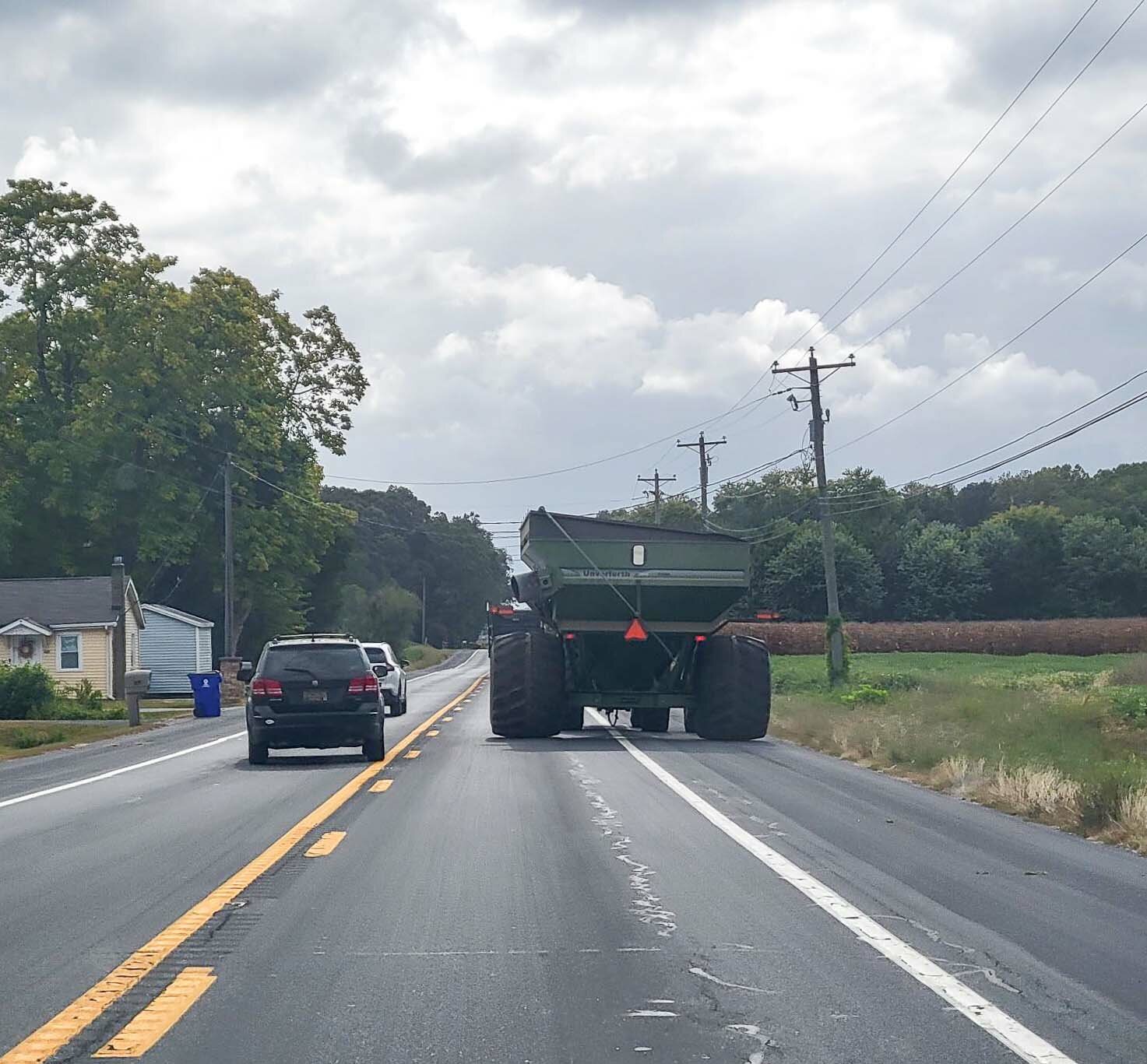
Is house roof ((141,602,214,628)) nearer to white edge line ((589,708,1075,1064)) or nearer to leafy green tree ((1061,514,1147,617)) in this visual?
leafy green tree ((1061,514,1147,617))

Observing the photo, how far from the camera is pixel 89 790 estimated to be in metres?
17.9

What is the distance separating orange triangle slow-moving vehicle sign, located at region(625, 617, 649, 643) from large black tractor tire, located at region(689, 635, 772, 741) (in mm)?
1357

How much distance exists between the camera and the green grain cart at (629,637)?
81.6 ft

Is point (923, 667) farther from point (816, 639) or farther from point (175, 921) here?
point (175, 921)

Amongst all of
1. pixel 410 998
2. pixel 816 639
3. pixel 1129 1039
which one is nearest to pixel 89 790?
pixel 410 998

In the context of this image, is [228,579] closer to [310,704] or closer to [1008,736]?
[310,704]

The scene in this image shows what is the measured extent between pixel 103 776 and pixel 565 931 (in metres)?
13.4

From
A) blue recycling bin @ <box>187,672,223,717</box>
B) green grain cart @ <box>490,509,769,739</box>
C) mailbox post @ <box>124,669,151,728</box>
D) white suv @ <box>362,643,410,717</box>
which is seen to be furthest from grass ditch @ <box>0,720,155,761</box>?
green grain cart @ <box>490,509,769,739</box>

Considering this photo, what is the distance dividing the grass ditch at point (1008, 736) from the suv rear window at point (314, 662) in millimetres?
7144

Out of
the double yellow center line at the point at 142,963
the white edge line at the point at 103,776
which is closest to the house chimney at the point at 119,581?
the white edge line at the point at 103,776

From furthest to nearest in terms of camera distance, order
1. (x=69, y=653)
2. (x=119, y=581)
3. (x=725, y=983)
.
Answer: (x=69, y=653) < (x=119, y=581) < (x=725, y=983)

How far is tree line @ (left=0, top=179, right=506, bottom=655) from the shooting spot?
6134cm

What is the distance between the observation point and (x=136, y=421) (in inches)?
2409

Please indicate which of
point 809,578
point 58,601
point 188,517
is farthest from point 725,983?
point 809,578
